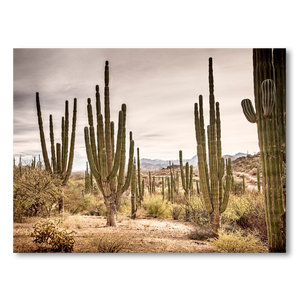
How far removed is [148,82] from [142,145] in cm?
184

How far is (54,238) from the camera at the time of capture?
3.96 m

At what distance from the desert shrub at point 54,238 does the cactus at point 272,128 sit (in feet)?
10.9

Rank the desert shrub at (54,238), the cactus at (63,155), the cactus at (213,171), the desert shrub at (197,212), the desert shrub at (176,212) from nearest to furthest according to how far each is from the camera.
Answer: the desert shrub at (54,238) → the cactus at (213,171) → the desert shrub at (197,212) → the cactus at (63,155) → the desert shrub at (176,212)

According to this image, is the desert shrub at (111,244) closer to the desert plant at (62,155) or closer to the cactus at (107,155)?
the cactus at (107,155)

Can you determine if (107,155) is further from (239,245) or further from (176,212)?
(176,212)

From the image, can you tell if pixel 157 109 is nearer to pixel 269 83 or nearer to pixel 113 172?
pixel 113 172

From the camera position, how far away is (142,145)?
6.19 m

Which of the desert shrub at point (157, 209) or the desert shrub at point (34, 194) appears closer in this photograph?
the desert shrub at point (34, 194)

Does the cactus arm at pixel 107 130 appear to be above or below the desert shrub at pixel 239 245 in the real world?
above

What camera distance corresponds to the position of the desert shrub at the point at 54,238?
3.96m

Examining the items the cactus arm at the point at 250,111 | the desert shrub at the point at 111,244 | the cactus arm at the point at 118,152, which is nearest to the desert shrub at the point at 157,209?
the cactus arm at the point at 118,152

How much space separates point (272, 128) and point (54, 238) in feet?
13.2

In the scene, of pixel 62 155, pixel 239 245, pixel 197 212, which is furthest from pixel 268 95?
pixel 62 155
